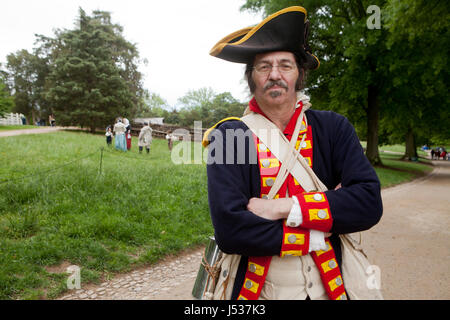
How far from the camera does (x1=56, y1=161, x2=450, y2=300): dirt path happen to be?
3.54 metres

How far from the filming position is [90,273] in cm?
380

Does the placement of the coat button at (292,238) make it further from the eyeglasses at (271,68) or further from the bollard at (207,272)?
the eyeglasses at (271,68)

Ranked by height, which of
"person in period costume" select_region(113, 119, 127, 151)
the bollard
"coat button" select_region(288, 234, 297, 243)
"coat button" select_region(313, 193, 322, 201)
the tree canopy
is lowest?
the bollard

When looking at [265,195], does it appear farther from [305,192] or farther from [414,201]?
[414,201]

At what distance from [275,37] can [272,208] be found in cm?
96

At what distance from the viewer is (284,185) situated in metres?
1.59

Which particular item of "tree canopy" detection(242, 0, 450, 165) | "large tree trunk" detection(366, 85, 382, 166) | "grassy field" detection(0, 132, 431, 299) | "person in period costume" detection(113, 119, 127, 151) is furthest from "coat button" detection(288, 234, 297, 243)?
"large tree trunk" detection(366, 85, 382, 166)

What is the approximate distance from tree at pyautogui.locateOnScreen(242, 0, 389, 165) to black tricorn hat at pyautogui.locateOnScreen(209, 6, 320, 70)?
12562mm

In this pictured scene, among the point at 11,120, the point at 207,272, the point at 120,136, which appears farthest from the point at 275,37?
the point at 11,120

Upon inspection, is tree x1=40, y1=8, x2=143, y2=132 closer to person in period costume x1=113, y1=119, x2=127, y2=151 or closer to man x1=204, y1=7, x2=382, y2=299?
person in period costume x1=113, y1=119, x2=127, y2=151

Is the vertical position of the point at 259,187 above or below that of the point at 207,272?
above

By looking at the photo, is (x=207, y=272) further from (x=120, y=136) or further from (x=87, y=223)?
(x=120, y=136)

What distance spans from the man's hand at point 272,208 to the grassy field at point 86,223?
10.3 feet
